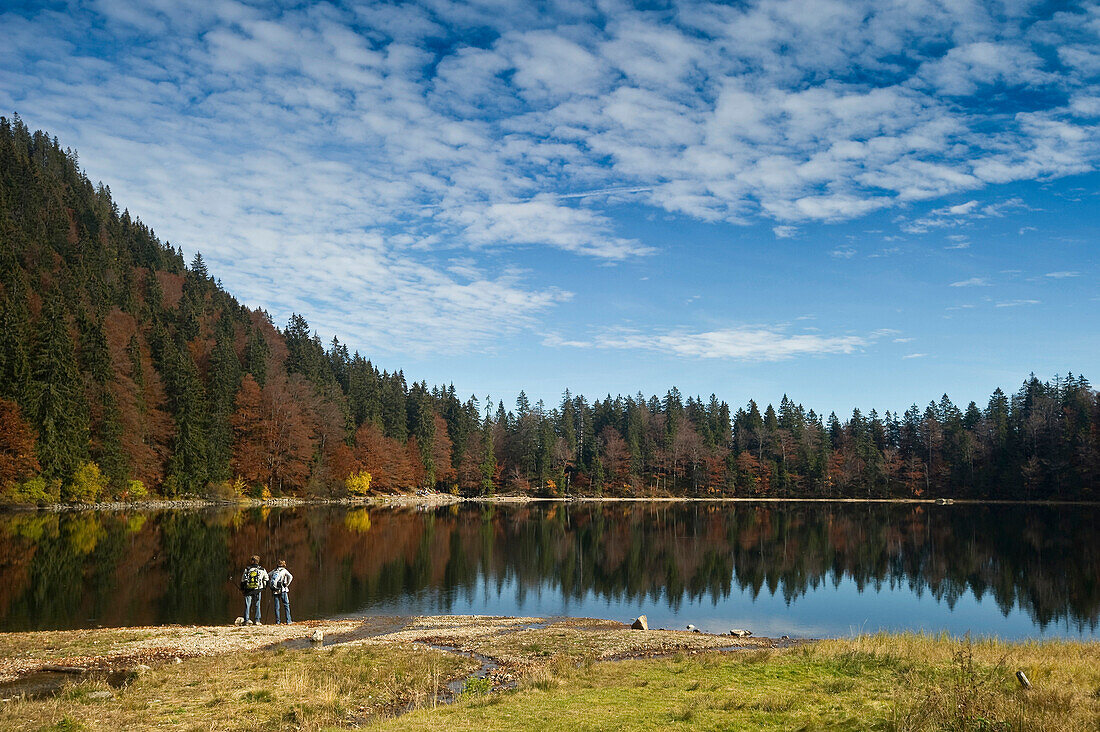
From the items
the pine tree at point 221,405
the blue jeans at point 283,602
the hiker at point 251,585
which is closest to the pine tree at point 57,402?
the pine tree at point 221,405

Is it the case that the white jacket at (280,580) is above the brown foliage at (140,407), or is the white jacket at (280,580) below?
below

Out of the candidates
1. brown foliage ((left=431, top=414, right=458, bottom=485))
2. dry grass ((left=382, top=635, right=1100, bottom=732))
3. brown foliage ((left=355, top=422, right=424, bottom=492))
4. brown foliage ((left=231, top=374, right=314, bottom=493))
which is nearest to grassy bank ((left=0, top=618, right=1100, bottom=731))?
dry grass ((left=382, top=635, right=1100, bottom=732))

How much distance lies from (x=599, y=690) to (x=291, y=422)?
97283 millimetres

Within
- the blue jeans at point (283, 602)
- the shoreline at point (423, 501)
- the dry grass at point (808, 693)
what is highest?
the dry grass at point (808, 693)

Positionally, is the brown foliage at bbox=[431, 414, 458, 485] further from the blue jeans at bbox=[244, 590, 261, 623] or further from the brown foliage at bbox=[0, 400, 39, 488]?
the blue jeans at bbox=[244, 590, 261, 623]

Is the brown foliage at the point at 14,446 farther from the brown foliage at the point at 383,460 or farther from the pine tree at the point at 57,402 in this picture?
the brown foliage at the point at 383,460

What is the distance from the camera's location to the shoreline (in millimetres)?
74000

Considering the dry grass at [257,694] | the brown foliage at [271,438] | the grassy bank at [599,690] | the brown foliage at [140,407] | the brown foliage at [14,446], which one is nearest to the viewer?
the grassy bank at [599,690]

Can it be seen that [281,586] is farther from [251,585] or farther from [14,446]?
[14,446]

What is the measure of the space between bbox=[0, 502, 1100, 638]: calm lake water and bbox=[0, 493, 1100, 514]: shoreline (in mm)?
5689

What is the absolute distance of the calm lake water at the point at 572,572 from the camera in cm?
3047

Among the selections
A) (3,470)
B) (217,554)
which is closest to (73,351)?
(3,470)

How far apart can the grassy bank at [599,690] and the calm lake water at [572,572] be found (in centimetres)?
1071

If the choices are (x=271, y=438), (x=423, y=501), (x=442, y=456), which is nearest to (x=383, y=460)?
(x=423, y=501)
